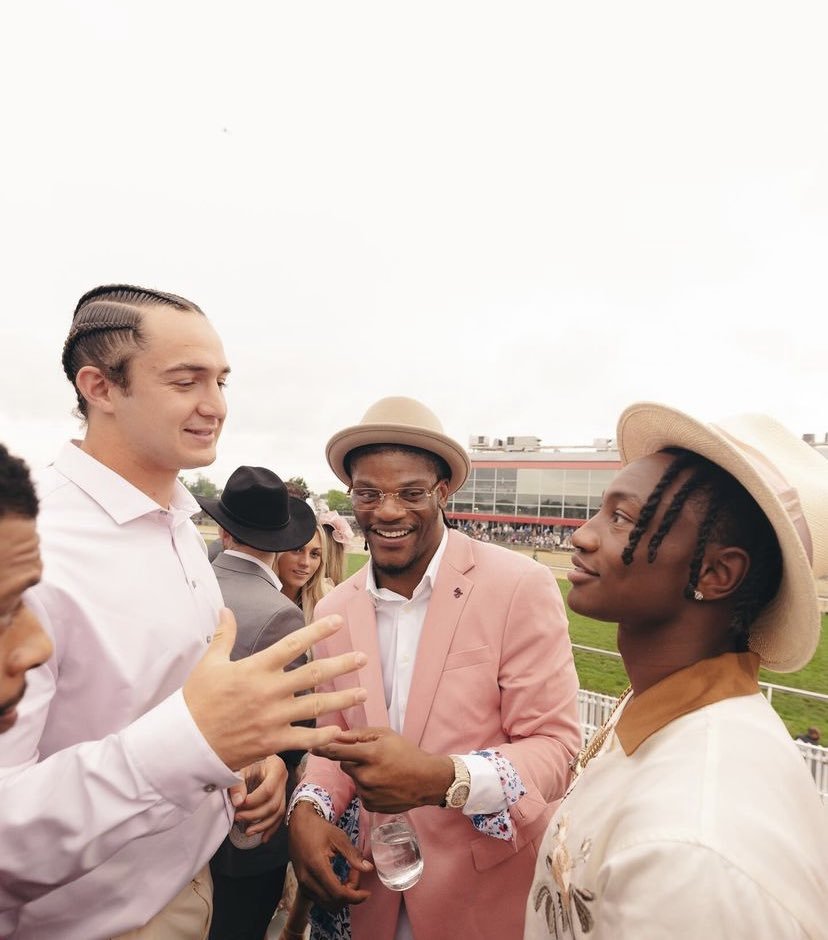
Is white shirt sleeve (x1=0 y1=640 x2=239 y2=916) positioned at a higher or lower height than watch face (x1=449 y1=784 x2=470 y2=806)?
higher

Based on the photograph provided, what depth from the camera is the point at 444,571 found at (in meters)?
2.75

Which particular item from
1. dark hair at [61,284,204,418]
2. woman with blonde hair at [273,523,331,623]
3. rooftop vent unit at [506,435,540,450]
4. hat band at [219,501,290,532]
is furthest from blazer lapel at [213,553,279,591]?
rooftop vent unit at [506,435,540,450]

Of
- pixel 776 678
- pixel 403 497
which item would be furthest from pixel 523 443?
pixel 403 497

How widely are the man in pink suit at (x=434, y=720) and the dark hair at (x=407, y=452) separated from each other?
1cm

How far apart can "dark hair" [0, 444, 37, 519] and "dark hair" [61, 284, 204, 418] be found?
89 cm

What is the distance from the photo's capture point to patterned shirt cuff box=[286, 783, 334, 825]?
2555 mm

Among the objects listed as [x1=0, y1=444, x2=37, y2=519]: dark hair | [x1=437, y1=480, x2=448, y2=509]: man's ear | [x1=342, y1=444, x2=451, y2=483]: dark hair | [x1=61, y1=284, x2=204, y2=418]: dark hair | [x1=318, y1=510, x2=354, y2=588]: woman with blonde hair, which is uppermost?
[x1=61, y1=284, x2=204, y2=418]: dark hair

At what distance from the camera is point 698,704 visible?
1.46 metres

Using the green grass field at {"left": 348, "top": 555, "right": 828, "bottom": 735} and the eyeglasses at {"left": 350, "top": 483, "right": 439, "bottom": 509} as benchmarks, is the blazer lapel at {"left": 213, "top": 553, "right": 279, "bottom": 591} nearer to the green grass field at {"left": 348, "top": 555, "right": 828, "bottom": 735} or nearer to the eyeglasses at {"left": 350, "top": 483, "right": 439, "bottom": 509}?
the eyeglasses at {"left": 350, "top": 483, "right": 439, "bottom": 509}

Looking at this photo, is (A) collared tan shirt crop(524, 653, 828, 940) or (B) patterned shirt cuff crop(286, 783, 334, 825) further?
(B) patterned shirt cuff crop(286, 783, 334, 825)

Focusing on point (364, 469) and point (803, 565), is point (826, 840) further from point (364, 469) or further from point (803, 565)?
point (364, 469)

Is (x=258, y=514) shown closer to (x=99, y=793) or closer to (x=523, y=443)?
(x=99, y=793)

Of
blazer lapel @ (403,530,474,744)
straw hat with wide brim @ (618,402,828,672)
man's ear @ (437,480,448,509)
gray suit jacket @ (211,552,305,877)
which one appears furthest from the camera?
gray suit jacket @ (211,552,305,877)

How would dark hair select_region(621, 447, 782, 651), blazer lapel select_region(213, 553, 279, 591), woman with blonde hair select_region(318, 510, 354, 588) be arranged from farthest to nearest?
woman with blonde hair select_region(318, 510, 354, 588) < blazer lapel select_region(213, 553, 279, 591) < dark hair select_region(621, 447, 782, 651)
